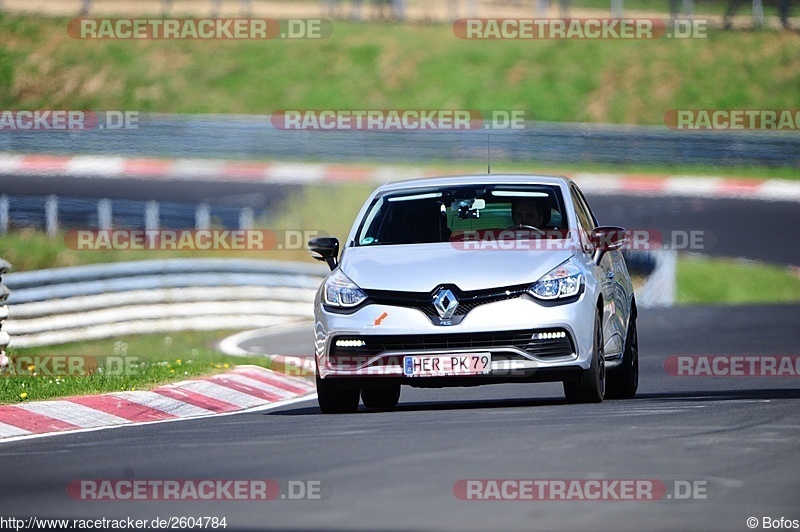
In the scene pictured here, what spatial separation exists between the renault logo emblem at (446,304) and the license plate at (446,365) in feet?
0.91

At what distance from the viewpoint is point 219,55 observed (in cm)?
4872

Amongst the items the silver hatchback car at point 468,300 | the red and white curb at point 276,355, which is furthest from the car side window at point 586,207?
the red and white curb at point 276,355

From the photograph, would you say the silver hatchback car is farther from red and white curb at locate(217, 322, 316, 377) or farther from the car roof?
red and white curb at locate(217, 322, 316, 377)

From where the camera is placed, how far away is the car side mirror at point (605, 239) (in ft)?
39.0

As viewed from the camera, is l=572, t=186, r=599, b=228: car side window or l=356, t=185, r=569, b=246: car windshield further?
l=572, t=186, r=599, b=228: car side window

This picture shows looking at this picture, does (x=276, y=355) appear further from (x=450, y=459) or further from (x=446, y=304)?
(x=450, y=459)

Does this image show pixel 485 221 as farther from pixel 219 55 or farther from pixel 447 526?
pixel 219 55

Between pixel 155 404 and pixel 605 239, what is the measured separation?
3674 mm

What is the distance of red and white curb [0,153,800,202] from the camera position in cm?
3256

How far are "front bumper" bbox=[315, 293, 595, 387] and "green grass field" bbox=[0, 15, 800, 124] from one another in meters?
33.1

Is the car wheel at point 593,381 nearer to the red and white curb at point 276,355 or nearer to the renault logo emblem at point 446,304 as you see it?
the renault logo emblem at point 446,304

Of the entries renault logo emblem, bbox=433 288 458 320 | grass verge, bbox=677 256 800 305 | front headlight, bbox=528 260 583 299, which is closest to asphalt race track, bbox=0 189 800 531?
renault logo emblem, bbox=433 288 458 320

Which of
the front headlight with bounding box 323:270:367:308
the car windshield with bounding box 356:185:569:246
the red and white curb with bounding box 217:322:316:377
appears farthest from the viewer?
the red and white curb with bounding box 217:322:316:377

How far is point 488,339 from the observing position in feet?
36.3
